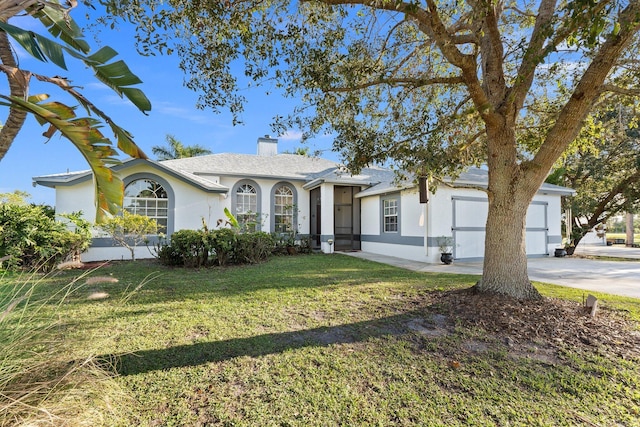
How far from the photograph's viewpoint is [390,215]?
552 inches

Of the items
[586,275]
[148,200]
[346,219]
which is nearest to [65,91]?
[148,200]

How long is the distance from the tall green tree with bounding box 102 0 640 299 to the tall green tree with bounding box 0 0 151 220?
1.88 meters

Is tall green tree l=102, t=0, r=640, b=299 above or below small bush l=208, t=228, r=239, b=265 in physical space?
above

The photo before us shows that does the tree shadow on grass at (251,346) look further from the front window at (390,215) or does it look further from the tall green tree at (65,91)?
the front window at (390,215)

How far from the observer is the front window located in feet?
44.8

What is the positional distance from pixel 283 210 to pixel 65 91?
42.9 ft

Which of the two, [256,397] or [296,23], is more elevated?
[296,23]

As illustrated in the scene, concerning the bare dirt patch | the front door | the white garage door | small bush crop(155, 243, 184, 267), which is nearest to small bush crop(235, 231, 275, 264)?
small bush crop(155, 243, 184, 267)

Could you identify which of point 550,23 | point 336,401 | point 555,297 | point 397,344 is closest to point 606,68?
point 550,23

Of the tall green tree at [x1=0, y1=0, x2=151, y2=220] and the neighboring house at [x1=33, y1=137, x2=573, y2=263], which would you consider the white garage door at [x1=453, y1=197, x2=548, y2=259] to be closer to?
the neighboring house at [x1=33, y1=137, x2=573, y2=263]

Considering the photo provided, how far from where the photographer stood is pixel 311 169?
57.8ft

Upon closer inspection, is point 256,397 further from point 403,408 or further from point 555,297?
point 555,297

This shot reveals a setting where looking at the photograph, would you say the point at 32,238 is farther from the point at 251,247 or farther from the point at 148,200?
the point at 251,247

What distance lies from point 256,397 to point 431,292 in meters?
4.80
